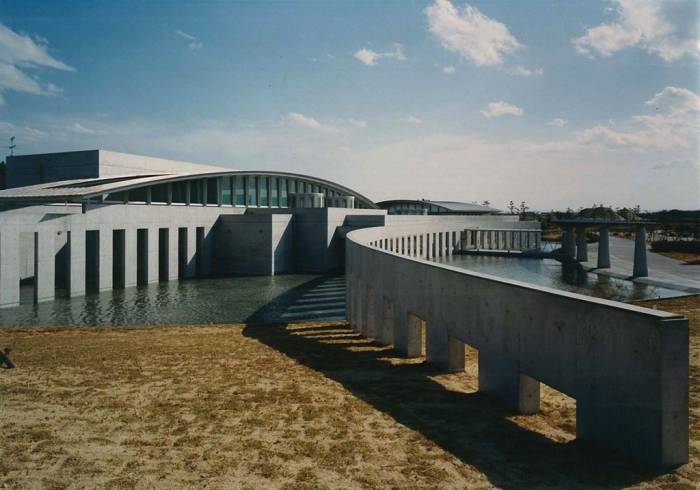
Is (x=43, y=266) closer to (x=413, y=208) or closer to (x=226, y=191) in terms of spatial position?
(x=226, y=191)

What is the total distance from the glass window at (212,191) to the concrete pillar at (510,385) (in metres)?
35.2

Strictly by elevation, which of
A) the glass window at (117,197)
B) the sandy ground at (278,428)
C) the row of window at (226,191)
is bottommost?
the sandy ground at (278,428)

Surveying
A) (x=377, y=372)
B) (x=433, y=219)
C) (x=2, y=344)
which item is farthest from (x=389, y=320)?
(x=433, y=219)

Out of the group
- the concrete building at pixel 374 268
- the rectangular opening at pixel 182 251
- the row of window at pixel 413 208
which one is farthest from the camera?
the row of window at pixel 413 208

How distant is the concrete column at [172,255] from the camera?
34.6 m

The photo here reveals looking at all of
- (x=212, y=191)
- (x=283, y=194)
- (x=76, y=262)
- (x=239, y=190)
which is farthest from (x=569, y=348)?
(x=283, y=194)

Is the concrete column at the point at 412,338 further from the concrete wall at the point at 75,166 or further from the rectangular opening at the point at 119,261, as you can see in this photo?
the concrete wall at the point at 75,166

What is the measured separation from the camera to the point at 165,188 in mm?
38906

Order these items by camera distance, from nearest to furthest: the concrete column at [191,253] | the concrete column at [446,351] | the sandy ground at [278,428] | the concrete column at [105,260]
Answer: the sandy ground at [278,428]
the concrete column at [446,351]
the concrete column at [105,260]
the concrete column at [191,253]

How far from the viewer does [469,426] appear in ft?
30.3

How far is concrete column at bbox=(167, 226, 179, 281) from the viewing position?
114ft

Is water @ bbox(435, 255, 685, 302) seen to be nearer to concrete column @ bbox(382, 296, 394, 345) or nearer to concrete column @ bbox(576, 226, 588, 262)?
concrete column @ bbox(576, 226, 588, 262)

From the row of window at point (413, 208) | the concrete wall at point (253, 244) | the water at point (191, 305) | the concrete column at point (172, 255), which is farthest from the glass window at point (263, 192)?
the row of window at point (413, 208)

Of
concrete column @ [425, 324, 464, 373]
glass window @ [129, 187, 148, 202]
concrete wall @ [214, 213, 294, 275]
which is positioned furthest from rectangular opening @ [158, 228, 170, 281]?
concrete column @ [425, 324, 464, 373]
